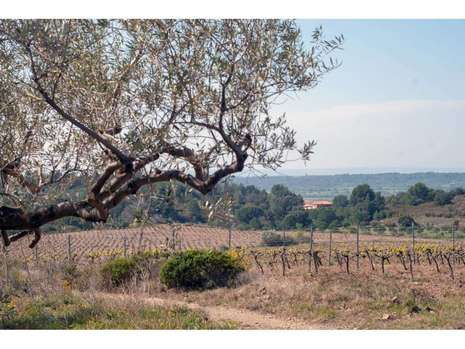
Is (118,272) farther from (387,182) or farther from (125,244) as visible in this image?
(387,182)

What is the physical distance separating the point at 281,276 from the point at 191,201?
13134 millimetres

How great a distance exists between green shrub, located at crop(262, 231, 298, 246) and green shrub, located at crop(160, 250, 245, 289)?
14663mm

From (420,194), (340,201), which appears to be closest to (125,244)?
(340,201)

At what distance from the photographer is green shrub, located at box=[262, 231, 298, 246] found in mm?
33037

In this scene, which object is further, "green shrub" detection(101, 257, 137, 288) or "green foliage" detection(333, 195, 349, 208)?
"green foliage" detection(333, 195, 349, 208)

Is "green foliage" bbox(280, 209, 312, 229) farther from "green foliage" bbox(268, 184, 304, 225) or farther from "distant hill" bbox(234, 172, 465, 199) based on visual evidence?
"distant hill" bbox(234, 172, 465, 199)

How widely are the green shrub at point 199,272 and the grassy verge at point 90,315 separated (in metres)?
5.32

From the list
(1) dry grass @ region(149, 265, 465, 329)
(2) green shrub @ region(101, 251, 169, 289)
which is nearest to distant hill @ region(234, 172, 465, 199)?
(1) dry grass @ region(149, 265, 465, 329)

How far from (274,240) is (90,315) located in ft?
78.9

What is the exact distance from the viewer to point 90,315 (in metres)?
10.3

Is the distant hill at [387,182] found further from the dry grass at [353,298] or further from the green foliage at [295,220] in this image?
the dry grass at [353,298]

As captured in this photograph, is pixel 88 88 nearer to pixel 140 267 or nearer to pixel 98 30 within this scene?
pixel 98 30

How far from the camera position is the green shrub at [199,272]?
698 inches

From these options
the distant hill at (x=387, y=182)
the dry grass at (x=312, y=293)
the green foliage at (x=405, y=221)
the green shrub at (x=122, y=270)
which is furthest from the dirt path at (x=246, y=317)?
the green foliage at (x=405, y=221)
